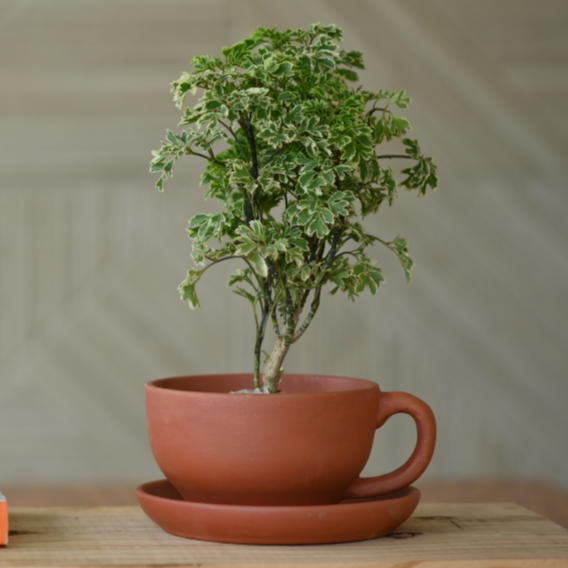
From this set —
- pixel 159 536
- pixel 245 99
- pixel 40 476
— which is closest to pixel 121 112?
pixel 40 476

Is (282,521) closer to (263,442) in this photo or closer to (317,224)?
(263,442)

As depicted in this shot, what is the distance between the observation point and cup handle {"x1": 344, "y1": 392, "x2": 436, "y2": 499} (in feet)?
2.91

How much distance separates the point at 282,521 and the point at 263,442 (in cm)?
9

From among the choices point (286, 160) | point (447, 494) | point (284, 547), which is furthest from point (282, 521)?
point (447, 494)

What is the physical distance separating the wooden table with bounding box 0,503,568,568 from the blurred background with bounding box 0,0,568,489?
1.30 meters

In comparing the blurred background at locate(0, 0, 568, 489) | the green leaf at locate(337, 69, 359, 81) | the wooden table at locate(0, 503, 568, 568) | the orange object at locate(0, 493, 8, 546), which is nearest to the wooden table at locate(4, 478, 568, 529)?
the blurred background at locate(0, 0, 568, 489)

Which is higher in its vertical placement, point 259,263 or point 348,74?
point 348,74

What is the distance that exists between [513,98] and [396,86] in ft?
1.27

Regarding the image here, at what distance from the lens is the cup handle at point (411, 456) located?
888mm

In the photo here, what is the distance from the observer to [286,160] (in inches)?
34.9

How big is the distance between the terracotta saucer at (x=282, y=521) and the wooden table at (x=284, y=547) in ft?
0.03

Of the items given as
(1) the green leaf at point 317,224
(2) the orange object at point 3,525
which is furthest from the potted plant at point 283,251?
(2) the orange object at point 3,525

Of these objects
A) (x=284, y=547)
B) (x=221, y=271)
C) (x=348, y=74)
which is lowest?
(x=284, y=547)

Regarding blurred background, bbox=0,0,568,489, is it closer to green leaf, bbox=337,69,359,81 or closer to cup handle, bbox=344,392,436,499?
green leaf, bbox=337,69,359,81
